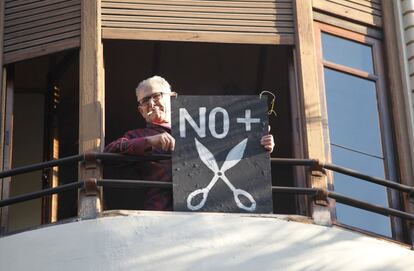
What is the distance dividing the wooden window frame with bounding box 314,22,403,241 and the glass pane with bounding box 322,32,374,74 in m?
0.04

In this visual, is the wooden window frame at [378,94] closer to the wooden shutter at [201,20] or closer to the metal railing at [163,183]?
the wooden shutter at [201,20]

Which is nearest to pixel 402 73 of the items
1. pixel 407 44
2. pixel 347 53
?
pixel 407 44

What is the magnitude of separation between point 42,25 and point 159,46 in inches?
76.1

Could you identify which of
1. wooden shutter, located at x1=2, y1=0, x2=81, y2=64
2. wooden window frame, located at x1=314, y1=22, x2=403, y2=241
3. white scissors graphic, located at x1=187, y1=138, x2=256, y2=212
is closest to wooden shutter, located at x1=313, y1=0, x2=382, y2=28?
wooden window frame, located at x1=314, y1=22, x2=403, y2=241

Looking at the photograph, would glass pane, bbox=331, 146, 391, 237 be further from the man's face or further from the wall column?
the man's face

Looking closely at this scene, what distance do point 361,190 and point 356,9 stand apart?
165 cm

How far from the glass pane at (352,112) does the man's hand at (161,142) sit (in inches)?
67.9

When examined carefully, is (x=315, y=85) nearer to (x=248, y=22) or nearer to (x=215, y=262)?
(x=248, y=22)

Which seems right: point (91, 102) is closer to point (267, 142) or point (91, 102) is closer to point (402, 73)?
point (267, 142)

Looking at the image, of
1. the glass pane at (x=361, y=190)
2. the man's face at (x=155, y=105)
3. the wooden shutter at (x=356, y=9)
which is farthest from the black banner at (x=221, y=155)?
the wooden shutter at (x=356, y=9)

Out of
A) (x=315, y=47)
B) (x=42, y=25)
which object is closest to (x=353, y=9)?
(x=315, y=47)

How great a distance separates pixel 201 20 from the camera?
11.4 metres

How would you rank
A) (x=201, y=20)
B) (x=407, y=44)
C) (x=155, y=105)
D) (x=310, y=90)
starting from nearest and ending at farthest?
(x=155, y=105), (x=310, y=90), (x=201, y=20), (x=407, y=44)

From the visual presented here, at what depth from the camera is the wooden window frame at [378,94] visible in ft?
37.6
